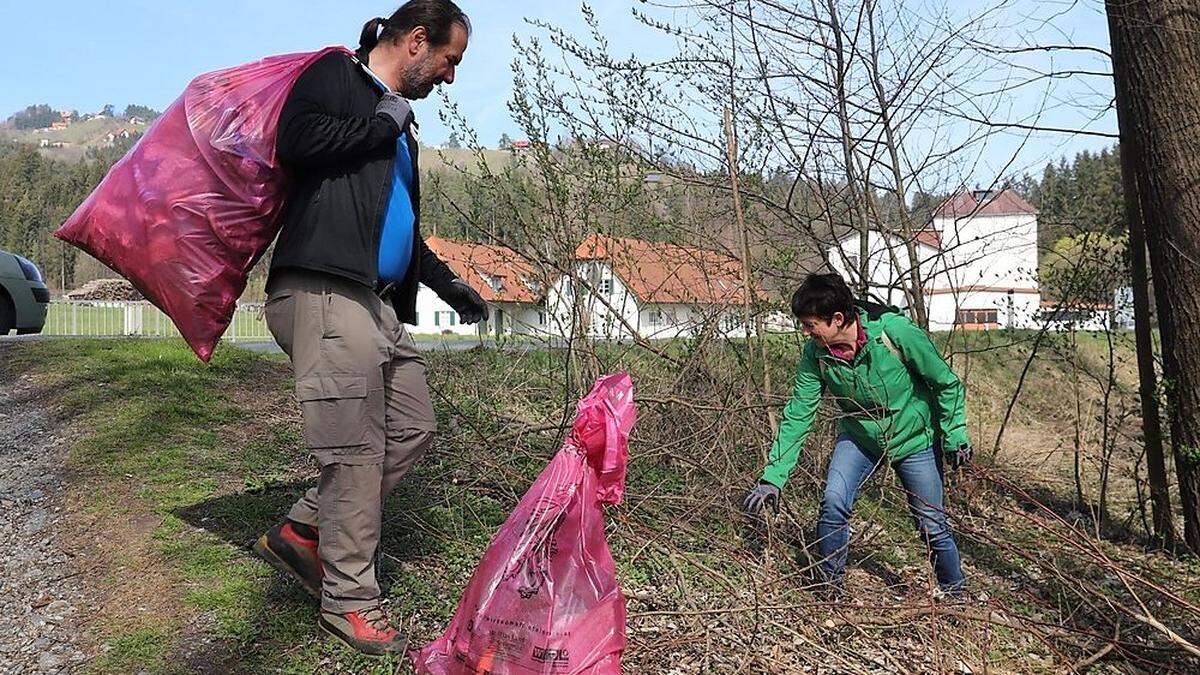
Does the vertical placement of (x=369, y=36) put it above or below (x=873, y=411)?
above

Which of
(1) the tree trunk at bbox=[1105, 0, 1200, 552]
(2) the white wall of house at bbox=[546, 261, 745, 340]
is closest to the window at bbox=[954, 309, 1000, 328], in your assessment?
(1) the tree trunk at bbox=[1105, 0, 1200, 552]

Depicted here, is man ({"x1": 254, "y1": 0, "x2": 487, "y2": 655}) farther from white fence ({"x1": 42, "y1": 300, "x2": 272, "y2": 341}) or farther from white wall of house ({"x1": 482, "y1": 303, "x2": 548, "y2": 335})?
white fence ({"x1": 42, "y1": 300, "x2": 272, "y2": 341})

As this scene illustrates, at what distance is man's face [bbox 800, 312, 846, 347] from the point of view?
12.3ft

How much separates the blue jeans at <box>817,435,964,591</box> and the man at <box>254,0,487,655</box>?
175 centimetres

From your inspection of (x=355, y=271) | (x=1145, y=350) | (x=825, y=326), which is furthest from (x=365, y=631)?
(x=1145, y=350)

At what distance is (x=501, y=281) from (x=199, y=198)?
114 inches

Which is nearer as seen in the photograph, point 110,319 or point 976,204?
point 976,204

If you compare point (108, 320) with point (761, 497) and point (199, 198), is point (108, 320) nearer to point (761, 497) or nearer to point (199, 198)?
point (199, 198)

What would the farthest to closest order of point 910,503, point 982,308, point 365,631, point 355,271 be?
point 982,308, point 910,503, point 365,631, point 355,271

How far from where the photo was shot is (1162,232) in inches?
190

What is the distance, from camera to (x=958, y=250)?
18.7ft

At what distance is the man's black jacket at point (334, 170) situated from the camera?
268 centimetres

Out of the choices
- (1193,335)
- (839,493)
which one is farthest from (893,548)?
(1193,335)

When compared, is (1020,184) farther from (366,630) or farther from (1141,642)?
(366,630)
